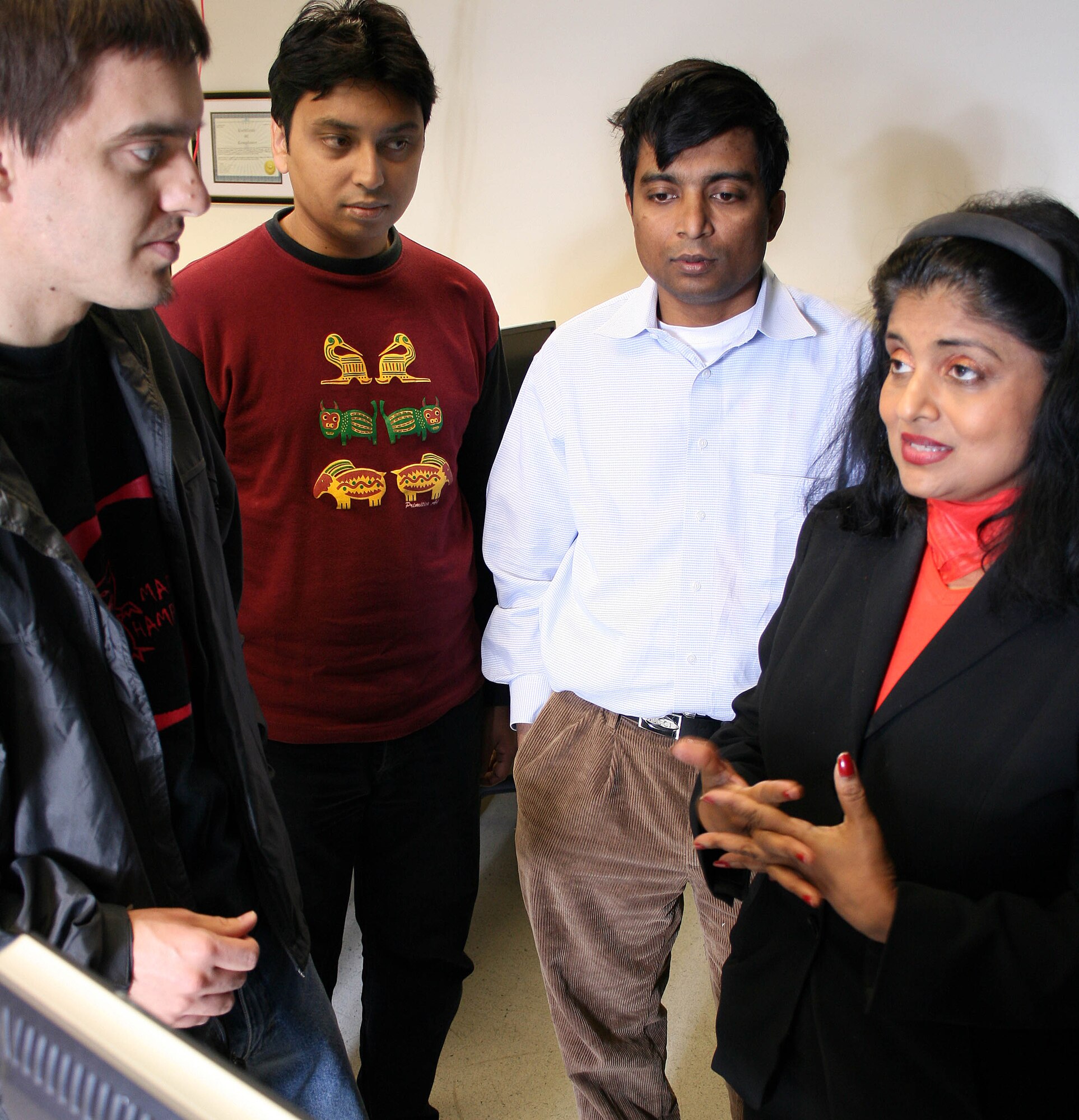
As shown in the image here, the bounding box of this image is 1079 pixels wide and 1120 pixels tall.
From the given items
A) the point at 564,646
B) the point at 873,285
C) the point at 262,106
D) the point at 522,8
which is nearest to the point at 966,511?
the point at 873,285

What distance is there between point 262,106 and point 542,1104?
275 centimetres

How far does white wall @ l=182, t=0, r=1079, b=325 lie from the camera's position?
1975mm

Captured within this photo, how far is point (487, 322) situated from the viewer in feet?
5.75

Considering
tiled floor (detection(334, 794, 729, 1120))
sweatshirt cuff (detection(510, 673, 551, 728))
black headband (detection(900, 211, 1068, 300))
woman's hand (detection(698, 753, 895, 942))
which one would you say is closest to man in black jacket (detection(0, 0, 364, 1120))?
woman's hand (detection(698, 753, 895, 942))

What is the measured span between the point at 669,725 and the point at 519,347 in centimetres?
121

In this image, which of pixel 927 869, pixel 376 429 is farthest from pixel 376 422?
pixel 927 869

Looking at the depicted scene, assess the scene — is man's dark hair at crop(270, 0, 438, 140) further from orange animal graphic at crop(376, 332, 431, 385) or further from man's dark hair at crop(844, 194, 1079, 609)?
man's dark hair at crop(844, 194, 1079, 609)

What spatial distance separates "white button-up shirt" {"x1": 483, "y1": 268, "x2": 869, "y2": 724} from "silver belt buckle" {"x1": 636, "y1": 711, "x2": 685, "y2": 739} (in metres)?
0.02

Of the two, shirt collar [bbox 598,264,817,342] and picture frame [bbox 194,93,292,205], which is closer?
shirt collar [bbox 598,264,817,342]

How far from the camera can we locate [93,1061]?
15.0 inches

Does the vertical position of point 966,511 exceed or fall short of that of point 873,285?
it falls short

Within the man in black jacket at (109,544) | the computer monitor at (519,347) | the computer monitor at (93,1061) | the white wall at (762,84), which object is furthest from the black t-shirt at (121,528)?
the white wall at (762,84)

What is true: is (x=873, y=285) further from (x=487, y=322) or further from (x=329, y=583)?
(x=329, y=583)

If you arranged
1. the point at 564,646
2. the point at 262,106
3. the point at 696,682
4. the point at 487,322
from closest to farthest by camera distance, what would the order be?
the point at 696,682 → the point at 564,646 → the point at 487,322 → the point at 262,106
